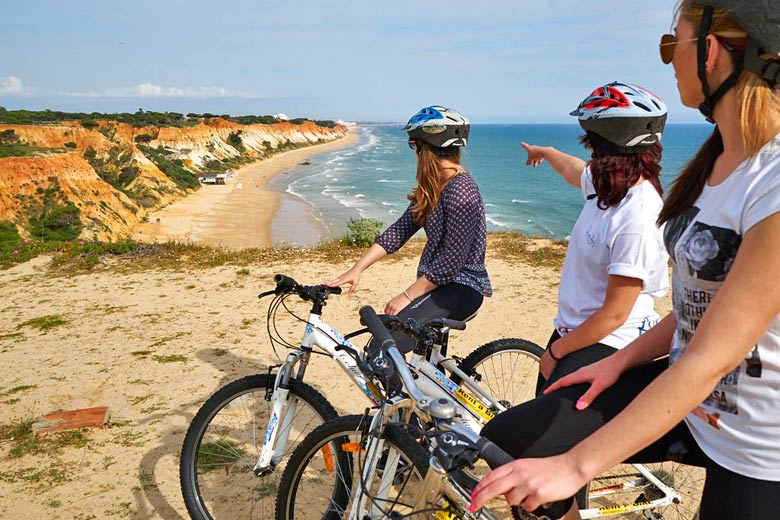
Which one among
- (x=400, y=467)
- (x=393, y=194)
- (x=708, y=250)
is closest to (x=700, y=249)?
(x=708, y=250)

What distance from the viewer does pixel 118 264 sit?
10.7 m

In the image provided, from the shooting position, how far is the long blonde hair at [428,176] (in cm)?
396

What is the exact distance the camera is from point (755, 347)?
A: 56.6 inches

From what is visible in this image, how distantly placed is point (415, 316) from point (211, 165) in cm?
6341

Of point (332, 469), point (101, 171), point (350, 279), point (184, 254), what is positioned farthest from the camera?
point (101, 171)

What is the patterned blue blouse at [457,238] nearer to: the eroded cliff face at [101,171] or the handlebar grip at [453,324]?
the handlebar grip at [453,324]

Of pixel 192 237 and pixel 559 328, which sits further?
pixel 192 237

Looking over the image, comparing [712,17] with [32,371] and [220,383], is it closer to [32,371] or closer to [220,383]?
[220,383]

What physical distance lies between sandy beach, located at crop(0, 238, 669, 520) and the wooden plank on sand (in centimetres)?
12

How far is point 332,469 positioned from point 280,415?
512 millimetres

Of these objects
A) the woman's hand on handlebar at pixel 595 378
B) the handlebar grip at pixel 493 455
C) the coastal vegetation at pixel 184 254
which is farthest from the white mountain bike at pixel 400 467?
the coastal vegetation at pixel 184 254

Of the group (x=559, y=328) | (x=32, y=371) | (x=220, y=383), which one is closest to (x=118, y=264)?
(x=32, y=371)

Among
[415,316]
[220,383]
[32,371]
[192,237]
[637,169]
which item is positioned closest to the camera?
[637,169]

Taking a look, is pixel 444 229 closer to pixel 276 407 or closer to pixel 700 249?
pixel 276 407
